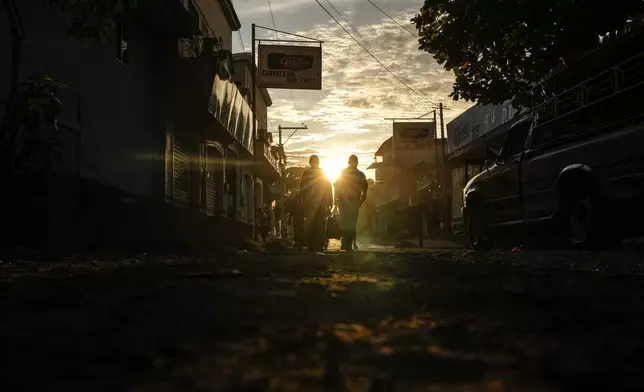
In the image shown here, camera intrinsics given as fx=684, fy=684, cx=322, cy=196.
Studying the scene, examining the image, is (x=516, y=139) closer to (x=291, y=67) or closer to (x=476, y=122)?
(x=291, y=67)

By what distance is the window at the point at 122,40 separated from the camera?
12500 millimetres

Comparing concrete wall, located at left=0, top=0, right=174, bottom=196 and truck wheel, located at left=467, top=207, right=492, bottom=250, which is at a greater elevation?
concrete wall, located at left=0, top=0, right=174, bottom=196

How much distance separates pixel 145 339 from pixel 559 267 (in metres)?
4.36

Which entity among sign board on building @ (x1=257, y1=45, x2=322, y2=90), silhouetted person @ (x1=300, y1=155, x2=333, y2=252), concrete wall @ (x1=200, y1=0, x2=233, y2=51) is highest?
concrete wall @ (x1=200, y1=0, x2=233, y2=51)

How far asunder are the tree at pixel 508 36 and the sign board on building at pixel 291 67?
1074cm

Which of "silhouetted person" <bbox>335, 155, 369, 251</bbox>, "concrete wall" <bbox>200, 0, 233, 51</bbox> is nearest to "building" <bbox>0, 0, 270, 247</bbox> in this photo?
"concrete wall" <bbox>200, 0, 233, 51</bbox>

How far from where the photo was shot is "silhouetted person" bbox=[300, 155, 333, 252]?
36.4 feet

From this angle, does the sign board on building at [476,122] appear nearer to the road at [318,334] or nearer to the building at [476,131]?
the building at [476,131]

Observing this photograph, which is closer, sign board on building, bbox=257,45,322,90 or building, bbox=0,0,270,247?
building, bbox=0,0,270,247

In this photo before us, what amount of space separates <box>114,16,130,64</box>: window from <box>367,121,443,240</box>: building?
14875 millimetres

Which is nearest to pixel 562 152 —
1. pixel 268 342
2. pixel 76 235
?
pixel 76 235

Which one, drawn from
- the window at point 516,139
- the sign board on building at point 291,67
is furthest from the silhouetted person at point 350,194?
the sign board on building at point 291,67

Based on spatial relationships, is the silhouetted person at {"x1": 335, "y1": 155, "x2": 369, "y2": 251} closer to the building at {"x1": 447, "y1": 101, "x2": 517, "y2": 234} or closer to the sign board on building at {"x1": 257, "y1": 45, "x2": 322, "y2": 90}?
the building at {"x1": 447, "y1": 101, "x2": 517, "y2": 234}

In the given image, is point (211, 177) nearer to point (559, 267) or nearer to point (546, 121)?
point (546, 121)
